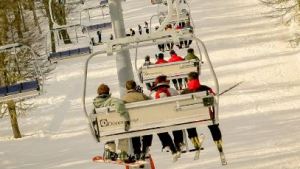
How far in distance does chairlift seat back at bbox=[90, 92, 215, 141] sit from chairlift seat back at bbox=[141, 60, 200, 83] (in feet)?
22.8

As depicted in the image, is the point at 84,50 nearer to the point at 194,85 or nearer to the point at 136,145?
the point at 136,145

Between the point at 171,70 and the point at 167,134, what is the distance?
533cm

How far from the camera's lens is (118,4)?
11.2 meters

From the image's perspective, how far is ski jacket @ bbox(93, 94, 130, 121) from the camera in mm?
8570

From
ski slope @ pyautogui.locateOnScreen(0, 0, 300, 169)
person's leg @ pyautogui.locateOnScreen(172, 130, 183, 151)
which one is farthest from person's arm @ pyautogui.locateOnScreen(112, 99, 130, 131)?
ski slope @ pyautogui.locateOnScreen(0, 0, 300, 169)

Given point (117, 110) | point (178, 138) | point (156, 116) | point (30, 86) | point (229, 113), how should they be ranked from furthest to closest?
point (229, 113) < point (30, 86) < point (178, 138) < point (156, 116) < point (117, 110)

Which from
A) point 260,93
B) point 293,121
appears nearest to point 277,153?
point 293,121

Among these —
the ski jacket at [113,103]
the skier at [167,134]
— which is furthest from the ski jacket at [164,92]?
the ski jacket at [113,103]

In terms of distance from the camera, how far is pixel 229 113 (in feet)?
66.0

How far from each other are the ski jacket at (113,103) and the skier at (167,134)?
40.3 inches

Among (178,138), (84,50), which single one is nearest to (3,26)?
(84,50)

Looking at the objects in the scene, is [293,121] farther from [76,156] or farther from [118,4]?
[118,4]

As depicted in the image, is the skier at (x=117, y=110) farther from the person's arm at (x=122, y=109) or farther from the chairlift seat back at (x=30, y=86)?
the chairlift seat back at (x=30, y=86)

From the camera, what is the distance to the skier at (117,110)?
28.2 ft
